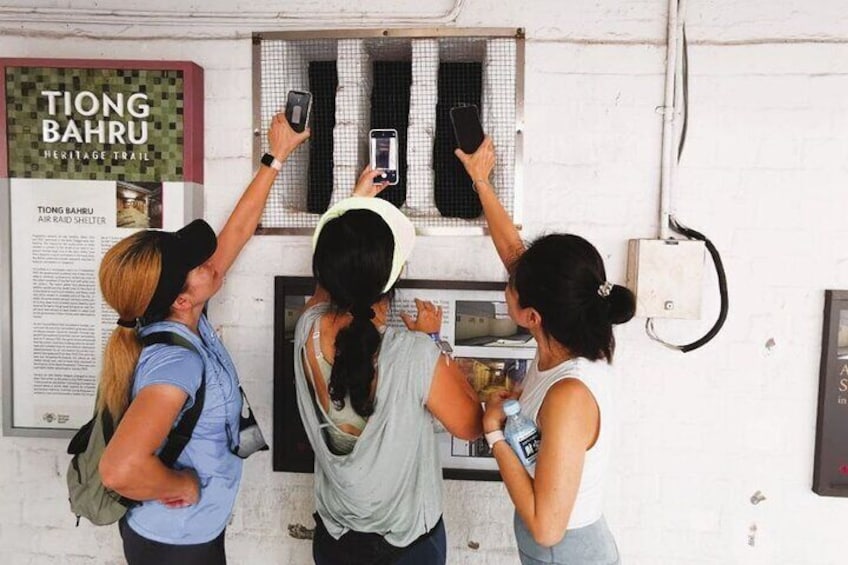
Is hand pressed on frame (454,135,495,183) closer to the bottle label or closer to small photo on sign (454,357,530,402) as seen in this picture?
small photo on sign (454,357,530,402)

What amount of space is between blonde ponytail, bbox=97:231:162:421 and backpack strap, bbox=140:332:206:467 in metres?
0.05

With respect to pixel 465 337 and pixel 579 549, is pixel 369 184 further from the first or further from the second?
pixel 579 549

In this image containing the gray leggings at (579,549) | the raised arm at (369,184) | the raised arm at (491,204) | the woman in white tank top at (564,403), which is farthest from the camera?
the raised arm at (369,184)

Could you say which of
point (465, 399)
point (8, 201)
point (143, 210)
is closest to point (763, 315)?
point (465, 399)

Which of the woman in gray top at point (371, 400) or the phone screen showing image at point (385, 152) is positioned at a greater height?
the phone screen showing image at point (385, 152)

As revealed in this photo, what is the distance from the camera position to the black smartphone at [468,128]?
5.17ft

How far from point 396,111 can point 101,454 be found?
1151mm

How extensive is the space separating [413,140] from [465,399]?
2.51ft

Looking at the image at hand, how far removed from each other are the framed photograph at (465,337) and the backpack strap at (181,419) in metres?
0.46

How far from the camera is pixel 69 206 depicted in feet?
5.51

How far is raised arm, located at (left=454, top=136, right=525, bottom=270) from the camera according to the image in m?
1.50

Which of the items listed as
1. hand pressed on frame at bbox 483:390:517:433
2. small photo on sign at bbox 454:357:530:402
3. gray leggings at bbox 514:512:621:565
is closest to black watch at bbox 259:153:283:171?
small photo on sign at bbox 454:357:530:402

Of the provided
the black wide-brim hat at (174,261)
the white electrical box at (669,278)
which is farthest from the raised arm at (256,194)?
the white electrical box at (669,278)

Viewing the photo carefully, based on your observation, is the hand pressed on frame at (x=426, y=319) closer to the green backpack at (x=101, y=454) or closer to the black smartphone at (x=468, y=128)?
the black smartphone at (x=468, y=128)
